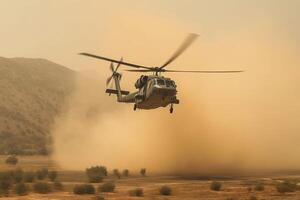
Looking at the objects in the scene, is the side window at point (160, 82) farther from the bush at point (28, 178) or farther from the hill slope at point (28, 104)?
the hill slope at point (28, 104)

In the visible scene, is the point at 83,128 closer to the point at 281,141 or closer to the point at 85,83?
the point at 281,141

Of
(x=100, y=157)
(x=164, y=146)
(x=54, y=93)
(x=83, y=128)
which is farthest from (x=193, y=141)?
(x=54, y=93)

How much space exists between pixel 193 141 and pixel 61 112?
84.4m

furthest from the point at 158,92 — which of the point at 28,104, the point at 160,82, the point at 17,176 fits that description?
the point at 28,104

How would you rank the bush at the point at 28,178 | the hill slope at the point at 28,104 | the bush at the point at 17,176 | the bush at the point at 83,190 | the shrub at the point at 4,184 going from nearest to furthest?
the bush at the point at 83,190
the shrub at the point at 4,184
the bush at the point at 17,176
the bush at the point at 28,178
the hill slope at the point at 28,104

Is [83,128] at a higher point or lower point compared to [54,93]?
lower

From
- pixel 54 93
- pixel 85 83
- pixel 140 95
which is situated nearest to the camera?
pixel 140 95

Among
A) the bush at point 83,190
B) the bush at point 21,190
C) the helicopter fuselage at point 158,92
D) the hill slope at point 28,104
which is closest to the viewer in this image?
the helicopter fuselage at point 158,92

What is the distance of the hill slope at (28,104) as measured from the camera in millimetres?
105750

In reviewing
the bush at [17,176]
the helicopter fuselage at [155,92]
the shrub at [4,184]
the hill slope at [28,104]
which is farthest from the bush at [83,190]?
the hill slope at [28,104]

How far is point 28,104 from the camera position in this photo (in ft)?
438

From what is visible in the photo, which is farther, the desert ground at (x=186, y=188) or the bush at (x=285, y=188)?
the bush at (x=285, y=188)

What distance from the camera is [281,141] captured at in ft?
215

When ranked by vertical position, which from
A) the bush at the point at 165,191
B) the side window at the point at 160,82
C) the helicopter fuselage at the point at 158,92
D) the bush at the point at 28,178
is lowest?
Result: the bush at the point at 165,191
